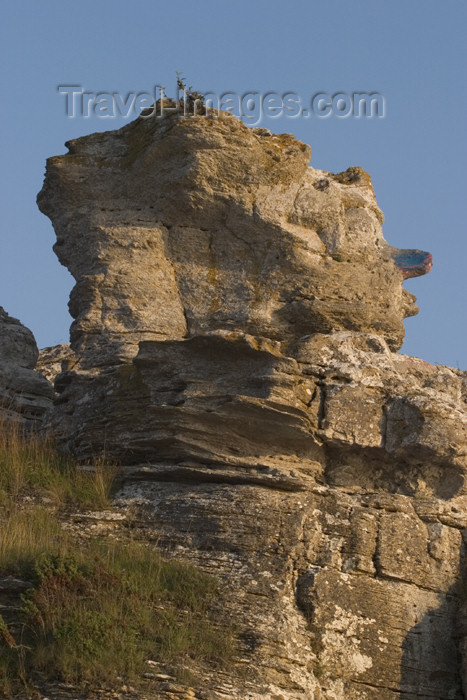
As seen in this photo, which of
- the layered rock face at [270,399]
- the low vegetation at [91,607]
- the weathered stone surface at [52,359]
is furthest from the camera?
the weathered stone surface at [52,359]

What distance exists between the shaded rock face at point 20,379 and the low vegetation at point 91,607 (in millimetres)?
3296

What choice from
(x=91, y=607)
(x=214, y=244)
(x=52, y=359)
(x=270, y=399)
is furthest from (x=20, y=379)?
(x=91, y=607)

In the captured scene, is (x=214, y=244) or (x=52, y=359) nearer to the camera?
(x=214, y=244)

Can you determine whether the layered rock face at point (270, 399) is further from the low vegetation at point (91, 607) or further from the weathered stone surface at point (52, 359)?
the weathered stone surface at point (52, 359)

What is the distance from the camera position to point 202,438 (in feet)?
40.9

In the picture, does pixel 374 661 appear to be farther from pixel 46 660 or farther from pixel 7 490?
pixel 7 490

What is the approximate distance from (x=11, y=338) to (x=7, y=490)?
12.6ft

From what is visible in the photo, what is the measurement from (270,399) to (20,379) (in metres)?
4.48

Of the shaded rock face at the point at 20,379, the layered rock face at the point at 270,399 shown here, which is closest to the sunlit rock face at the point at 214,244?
the layered rock face at the point at 270,399

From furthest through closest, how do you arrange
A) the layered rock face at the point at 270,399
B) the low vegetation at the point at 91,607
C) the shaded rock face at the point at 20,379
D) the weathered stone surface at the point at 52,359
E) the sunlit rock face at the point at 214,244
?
the weathered stone surface at the point at 52,359, the shaded rock face at the point at 20,379, the sunlit rock face at the point at 214,244, the layered rock face at the point at 270,399, the low vegetation at the point at 91,607

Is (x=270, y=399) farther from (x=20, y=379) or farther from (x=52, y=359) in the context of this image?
(x=52, y=359)

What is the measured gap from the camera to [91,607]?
10.5 metres

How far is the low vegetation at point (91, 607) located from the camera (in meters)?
9.95

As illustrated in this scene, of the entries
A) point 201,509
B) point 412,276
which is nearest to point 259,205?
point 412,276
